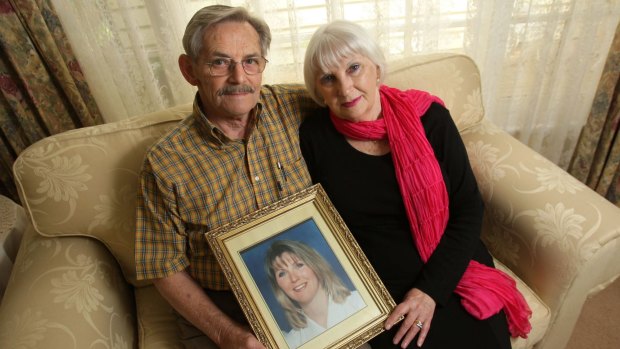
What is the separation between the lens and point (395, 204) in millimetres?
1151

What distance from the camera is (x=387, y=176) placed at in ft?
3.75

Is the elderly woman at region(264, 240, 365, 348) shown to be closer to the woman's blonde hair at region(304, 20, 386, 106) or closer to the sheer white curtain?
the woman's blonde hair at region(304, 20, 386, 106)

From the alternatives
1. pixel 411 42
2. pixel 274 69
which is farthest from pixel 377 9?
pixel 274 69

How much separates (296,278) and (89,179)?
2.32ft

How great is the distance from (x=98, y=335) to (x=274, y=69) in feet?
4.04

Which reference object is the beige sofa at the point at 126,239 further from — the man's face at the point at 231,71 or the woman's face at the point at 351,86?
the woman's face at the point at 351,86

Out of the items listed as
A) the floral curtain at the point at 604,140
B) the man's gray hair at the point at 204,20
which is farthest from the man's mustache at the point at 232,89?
the floral curtain at the point at 604,140

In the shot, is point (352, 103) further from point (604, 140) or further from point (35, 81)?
point (604, 140)

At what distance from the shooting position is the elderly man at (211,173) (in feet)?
3.37

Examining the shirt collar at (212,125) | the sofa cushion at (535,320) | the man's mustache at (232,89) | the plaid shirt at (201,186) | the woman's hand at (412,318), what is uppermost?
the man's mustache at (232,89)

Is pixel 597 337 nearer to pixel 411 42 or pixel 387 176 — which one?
pixel 387 176

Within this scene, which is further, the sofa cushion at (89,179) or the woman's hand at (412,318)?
the sofa cushion at (89,179)

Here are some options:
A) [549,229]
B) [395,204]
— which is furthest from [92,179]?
[549,229]

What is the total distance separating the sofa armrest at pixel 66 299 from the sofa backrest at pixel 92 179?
54 millimetres
